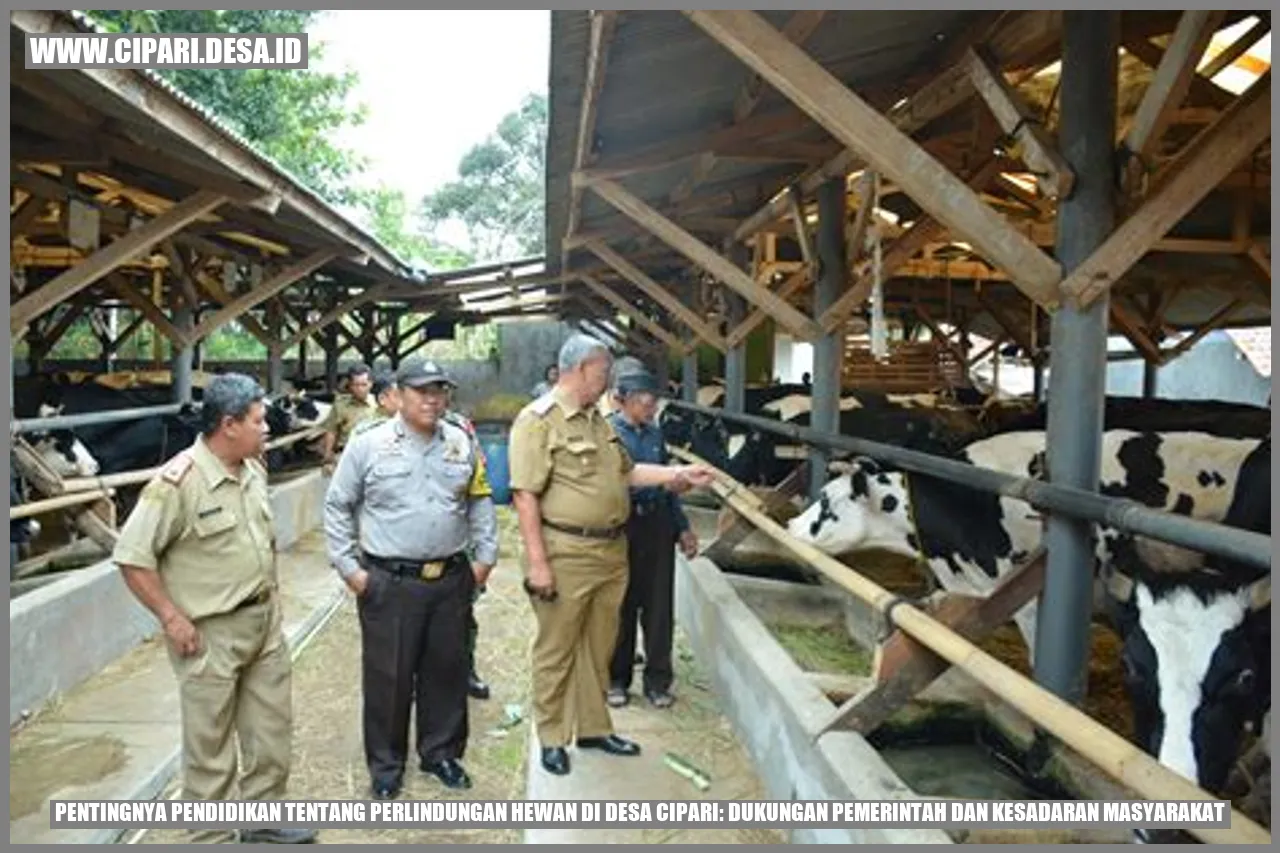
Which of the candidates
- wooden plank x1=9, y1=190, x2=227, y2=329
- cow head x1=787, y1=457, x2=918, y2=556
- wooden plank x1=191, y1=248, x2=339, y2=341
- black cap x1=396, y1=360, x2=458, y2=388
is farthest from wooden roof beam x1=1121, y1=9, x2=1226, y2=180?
wooden plank x1=191, y1=248, x2=339, y2=341

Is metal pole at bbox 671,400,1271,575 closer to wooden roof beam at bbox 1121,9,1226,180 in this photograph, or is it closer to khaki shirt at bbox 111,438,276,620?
wooden roof beam at bbox 1121,9,1226,180

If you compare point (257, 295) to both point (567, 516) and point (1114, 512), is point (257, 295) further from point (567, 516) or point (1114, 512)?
point (1114, 512)

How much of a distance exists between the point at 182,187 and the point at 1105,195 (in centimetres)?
553

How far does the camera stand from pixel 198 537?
3.01 metres

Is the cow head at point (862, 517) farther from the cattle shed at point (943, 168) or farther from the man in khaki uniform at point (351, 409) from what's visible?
the man in khaki uniform at point (351, 409)

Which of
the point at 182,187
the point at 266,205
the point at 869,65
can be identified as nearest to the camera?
the point at 869,65

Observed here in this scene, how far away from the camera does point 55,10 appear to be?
2.96m

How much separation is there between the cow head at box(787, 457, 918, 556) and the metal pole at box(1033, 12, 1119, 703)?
210cm

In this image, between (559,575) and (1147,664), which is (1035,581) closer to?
(1147,664)

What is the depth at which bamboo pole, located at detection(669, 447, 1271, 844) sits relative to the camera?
1.75 meters

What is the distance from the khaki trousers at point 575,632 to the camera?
3666mm

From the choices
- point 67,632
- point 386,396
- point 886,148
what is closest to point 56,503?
point 67,632
